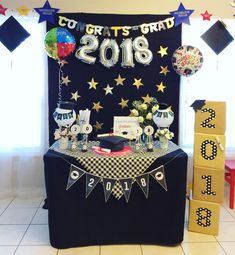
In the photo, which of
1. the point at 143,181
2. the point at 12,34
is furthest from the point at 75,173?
the point at 12,34

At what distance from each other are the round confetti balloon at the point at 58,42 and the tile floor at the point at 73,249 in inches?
61.8

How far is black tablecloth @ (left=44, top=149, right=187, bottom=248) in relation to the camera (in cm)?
238

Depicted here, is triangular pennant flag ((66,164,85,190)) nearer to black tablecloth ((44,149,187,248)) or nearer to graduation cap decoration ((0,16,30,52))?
black tablecloth ((44,149,187,248))

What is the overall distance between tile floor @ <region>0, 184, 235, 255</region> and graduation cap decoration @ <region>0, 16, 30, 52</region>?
1696mm

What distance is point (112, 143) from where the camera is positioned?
2443 mm

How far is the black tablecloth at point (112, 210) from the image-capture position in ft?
7.80

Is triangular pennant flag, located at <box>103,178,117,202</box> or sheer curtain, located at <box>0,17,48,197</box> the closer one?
triangular pennant flag, located at <box>103,178,117,202</box>

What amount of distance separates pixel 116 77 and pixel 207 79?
981mm

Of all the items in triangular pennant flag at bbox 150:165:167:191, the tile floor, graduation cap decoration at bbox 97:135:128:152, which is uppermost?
graduation cap decoration at bbox 97:135:128:152

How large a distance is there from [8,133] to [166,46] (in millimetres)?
1888

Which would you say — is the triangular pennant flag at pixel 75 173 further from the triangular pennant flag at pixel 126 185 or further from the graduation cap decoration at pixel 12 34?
the graduation cap decoration at pixel 12 34

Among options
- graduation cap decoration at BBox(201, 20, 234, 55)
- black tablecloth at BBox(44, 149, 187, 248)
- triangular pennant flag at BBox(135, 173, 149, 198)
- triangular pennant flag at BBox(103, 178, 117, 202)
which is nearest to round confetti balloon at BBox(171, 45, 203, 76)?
graduation cap decoration at BBox(201, 20, 234, 55)

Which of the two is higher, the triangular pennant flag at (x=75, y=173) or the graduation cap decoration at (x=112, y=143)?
the graduation cap decoration at (x=112, y=143)

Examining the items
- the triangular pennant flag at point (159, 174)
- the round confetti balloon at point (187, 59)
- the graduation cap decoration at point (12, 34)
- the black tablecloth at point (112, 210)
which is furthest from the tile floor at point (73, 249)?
the graduation cap decoration at point (12, 34)
